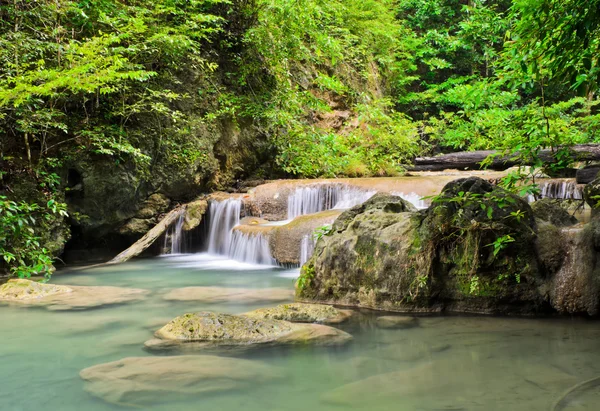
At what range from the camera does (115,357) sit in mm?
3711

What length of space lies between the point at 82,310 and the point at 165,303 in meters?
0.86

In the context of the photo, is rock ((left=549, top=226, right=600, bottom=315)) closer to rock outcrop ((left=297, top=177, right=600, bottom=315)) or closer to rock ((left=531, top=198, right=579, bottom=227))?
rock outcrop ((left=297, top=177, right=600, bottom=315))

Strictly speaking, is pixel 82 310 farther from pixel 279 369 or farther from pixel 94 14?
pixel 94 14

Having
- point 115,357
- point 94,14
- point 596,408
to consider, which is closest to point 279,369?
point 115,357

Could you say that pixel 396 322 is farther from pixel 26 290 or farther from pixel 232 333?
pixel 26 290

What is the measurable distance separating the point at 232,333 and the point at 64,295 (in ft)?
9.95

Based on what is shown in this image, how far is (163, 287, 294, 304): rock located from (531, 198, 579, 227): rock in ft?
9.34

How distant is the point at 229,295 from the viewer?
6.00 metres

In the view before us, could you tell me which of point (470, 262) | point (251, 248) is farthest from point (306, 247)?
point (470, 262)

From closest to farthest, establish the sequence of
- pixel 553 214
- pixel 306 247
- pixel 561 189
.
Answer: pixel 553 214
pixel 306 247
pixel 561 189

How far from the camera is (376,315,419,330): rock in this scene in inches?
172

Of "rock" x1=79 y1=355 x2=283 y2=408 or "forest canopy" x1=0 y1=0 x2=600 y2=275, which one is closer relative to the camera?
"rock" x1=79 y1=355 x2=283 y2=408

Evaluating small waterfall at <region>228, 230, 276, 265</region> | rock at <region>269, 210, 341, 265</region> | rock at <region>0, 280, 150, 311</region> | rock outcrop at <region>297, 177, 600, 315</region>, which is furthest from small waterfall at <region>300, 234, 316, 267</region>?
rock at <region>0, 280, 150, 311</region>

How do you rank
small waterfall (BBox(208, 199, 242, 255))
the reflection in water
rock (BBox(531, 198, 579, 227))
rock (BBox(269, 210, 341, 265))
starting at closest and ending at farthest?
the reflection in water < rock (BBox(531, 198, 579, 227)) < rock (BBox(269, 210, 341, 265)) < small waterfall (BBox(208, 199, 242, 255))
